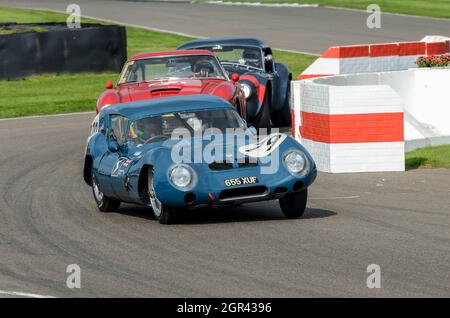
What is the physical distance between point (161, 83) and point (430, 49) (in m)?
9.30

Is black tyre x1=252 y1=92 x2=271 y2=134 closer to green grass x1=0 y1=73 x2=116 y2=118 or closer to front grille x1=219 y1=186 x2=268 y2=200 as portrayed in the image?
front grille x1=219 y1=186 x2=268 y2=200

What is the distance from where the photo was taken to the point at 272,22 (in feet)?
150

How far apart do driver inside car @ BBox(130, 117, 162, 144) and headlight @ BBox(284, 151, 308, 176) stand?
1.70 m

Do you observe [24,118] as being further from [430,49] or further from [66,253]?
[66,253]

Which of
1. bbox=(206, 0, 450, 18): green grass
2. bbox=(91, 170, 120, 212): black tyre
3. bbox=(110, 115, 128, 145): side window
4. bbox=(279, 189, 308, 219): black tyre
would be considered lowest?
bbox=(206, 0, 450, 18): green grass

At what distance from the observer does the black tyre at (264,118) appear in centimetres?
1975

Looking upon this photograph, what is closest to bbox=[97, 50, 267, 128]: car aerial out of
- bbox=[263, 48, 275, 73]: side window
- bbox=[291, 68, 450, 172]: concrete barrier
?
bbox=[291, 68, 450, 172]: concrete barrier

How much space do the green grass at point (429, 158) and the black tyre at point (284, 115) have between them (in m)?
4.37

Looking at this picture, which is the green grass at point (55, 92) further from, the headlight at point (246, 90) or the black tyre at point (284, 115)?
the headlight at point (246, 90)

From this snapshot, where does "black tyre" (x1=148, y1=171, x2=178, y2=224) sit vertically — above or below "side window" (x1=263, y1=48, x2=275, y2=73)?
below

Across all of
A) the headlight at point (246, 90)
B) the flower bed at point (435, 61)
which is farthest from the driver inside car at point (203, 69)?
the flower bed at point (435, 61)

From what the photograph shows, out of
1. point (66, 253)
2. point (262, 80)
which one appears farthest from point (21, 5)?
point (66, 253)

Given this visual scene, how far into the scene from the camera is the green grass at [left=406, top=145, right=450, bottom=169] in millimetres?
16219

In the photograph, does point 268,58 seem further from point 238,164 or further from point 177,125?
point 238,164
